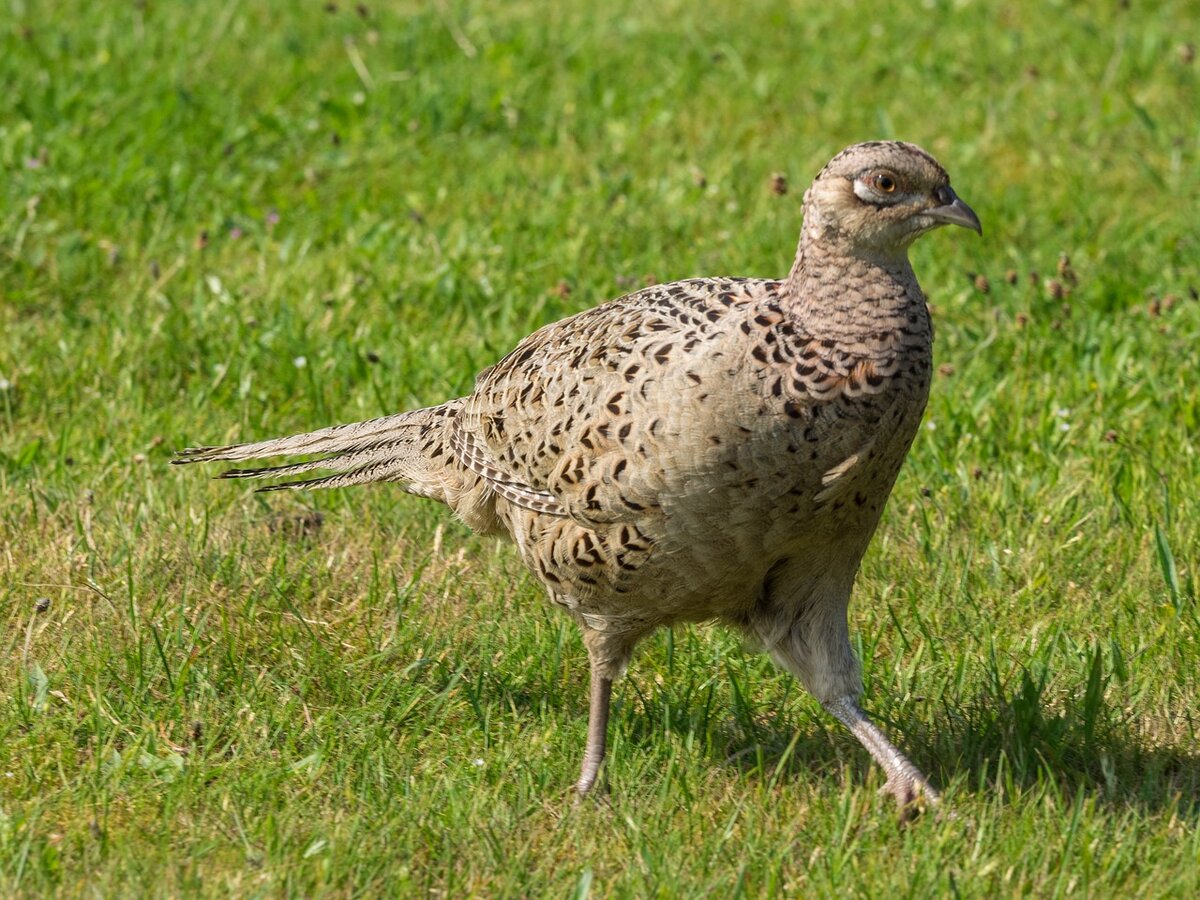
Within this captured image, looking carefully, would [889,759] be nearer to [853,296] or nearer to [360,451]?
[853,296]

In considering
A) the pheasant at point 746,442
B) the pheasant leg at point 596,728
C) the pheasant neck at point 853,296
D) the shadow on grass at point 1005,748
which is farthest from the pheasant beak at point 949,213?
the pheasant leg at point 596,728

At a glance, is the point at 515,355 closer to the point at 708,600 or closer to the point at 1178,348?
the point at 708,600

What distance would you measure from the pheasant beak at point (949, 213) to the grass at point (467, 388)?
1271 mm

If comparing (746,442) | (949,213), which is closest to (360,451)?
(746,442)

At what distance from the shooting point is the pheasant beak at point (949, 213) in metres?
3.85

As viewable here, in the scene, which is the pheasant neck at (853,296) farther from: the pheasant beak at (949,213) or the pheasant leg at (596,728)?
the pheasant leg at (596,728)

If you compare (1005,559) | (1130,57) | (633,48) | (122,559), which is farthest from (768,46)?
(122,559)

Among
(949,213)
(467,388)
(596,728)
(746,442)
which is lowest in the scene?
(596,728)

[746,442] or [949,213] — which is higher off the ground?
[949,213]

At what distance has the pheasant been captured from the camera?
3744 millimetres

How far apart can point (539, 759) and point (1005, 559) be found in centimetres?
168

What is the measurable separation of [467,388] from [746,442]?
2.50 meters

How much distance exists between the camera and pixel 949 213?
3863mm

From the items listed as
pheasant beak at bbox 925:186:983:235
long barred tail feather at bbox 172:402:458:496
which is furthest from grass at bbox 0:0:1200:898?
pheasant beak at bbox 925:186:983:235
